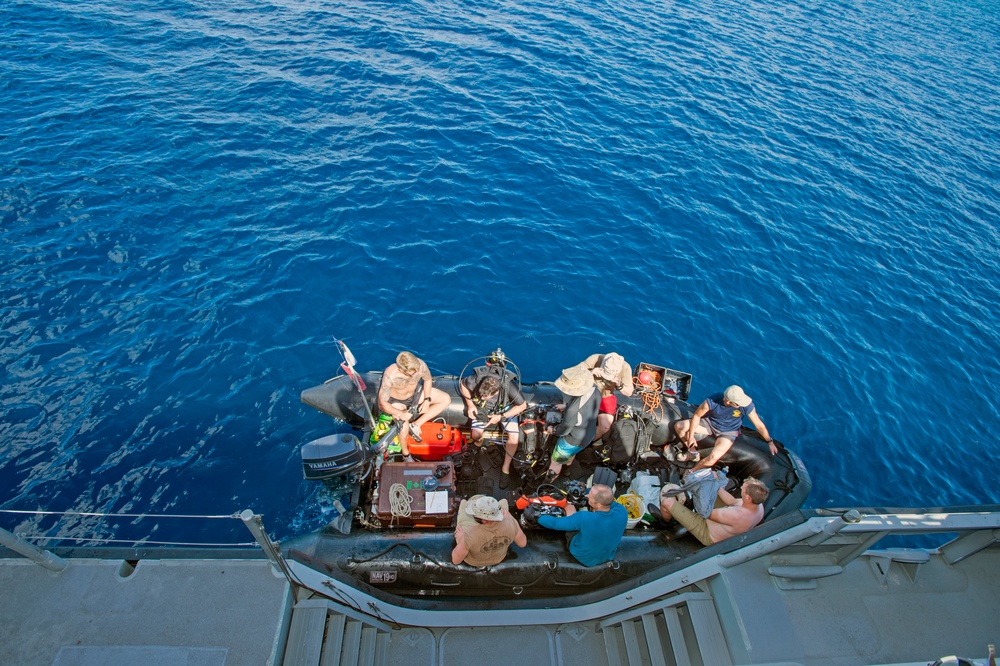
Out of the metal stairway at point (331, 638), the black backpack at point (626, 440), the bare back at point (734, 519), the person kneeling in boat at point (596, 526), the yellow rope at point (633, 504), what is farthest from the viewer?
the black backpack at point (626, 440)

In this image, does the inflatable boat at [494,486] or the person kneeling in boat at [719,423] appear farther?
the person kneeling in boat at [719,423]

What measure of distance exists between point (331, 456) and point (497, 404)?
210 cm

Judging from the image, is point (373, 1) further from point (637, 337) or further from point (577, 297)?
point (637, 337)

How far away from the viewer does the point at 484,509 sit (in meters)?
5.08

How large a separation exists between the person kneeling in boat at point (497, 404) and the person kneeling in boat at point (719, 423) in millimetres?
2415

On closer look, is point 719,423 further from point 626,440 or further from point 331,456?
point 331,456

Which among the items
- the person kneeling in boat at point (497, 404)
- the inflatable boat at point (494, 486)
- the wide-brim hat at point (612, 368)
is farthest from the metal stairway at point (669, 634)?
the wide-brim hat at point (612, 368)

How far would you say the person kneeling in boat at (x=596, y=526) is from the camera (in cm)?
534

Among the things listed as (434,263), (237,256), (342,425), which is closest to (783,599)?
(342,425)

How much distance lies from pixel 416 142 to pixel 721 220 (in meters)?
8.16

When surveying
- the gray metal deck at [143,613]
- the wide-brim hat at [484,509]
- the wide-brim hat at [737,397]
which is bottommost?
the wide-brim hat at [737,397]

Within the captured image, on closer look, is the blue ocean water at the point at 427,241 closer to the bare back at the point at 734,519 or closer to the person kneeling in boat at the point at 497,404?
the person kneeling in boat at the point at 497,404

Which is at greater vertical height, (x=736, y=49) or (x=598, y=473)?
(x=736, y=49)

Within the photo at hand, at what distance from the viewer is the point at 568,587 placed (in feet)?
20.0
